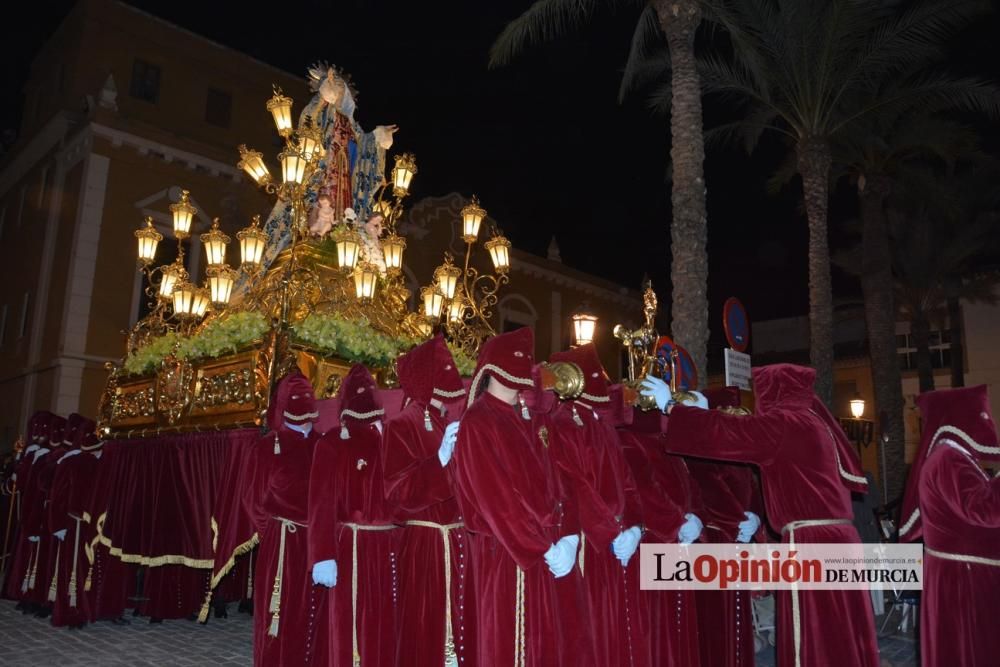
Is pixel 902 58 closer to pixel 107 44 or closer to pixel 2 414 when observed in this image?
pixel 107 44

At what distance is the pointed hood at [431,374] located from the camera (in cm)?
534

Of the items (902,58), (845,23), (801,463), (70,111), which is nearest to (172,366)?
(801,463)

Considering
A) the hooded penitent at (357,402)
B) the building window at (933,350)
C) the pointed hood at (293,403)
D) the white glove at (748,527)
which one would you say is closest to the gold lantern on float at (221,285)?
the pointed hood at (293,403)

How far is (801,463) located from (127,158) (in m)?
19.1

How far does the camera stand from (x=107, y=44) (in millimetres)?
20531

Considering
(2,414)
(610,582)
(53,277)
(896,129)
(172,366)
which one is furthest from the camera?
(2,414)

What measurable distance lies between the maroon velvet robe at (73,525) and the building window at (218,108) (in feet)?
49.2

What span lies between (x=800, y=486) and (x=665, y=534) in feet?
3.44

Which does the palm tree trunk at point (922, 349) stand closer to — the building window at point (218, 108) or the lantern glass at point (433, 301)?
the lantern glass at point (433, 301)

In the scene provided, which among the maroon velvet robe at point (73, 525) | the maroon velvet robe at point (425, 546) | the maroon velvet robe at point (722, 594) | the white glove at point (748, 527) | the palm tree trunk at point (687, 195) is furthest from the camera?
the palm tree trunk at point (687, 195)

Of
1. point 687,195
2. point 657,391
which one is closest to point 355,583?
point 657,391

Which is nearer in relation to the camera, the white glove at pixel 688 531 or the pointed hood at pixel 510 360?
the pointed hood at pixel 510 360

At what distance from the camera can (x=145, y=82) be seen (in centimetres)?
2098

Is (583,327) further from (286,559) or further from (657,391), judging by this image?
(286,559)
